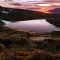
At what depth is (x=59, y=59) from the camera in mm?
24422

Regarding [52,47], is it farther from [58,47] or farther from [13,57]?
[13,57]

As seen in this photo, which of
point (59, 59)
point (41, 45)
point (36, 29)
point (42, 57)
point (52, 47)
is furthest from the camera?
point (36, 29)

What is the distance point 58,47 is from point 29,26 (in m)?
76.6

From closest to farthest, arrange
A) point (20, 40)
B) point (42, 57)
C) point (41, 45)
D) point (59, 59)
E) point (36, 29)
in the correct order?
point (42, 57), point (59, 59), point (41, 45), point (20, 40), point (36, 29)

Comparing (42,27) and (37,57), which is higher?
(37,57)

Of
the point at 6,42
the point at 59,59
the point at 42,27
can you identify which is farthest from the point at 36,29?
the point at 59,59

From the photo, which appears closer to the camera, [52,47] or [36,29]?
[52,47]

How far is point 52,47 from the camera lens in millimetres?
37000

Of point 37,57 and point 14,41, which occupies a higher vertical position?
point 37,57

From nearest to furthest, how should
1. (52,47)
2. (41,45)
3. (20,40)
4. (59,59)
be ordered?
(59,59)
(52,47)
(41,45)
(20,40)

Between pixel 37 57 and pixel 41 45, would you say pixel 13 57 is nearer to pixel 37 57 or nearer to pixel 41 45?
pixel 37 57

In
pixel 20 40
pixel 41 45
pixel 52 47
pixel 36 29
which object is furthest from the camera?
pixel 36 29

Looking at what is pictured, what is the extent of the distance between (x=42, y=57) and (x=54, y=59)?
1.80 m

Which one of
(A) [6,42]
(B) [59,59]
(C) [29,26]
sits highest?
(B) [59,59]
